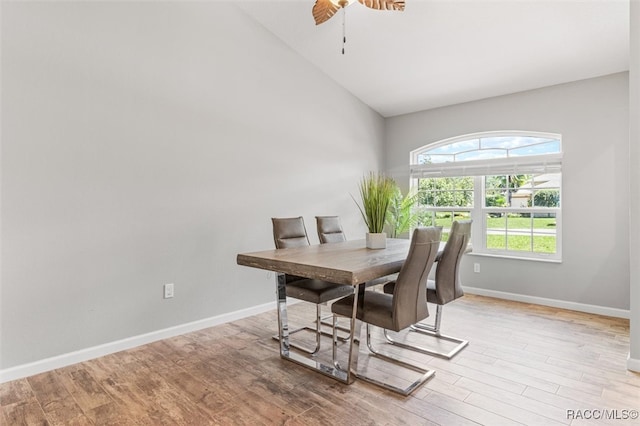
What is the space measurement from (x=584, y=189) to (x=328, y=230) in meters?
2.84

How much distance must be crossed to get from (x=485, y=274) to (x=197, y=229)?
3595mm

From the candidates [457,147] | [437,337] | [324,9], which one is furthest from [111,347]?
[457,147]

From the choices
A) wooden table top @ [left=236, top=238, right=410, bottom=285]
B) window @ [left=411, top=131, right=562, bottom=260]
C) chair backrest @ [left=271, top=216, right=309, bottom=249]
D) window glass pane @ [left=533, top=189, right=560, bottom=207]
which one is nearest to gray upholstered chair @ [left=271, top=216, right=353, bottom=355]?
chair backrest @ [left=271, top=216, right=309, bottom=249]

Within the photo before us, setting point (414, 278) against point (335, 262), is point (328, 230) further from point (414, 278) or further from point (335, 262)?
point (414, 278)

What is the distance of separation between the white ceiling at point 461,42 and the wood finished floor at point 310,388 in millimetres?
2690

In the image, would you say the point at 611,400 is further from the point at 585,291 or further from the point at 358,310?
the point at 585,291

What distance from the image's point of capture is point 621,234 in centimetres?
366

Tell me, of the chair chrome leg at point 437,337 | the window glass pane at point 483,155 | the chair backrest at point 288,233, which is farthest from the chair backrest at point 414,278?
the window glass pane at point 483,155

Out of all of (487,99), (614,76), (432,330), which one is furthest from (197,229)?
(614,76)

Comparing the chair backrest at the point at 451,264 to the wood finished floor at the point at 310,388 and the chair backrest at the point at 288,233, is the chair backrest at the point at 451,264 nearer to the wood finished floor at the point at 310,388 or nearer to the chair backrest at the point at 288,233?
the wood finished floor at the point at 310,388

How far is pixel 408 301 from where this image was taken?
2.21 meters

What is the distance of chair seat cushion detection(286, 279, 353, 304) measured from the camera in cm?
270

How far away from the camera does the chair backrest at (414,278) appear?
2.13 meters

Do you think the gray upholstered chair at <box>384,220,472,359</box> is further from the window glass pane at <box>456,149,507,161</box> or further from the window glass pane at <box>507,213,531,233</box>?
the window glass pane at <box>456,149,507,161</box>
